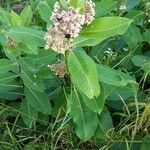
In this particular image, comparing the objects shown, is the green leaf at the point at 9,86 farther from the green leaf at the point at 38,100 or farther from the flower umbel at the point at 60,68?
the flower umbel at the point at 60,68

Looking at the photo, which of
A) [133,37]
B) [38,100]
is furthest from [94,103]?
[133,37]

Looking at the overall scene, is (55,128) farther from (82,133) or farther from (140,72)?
(140,72)

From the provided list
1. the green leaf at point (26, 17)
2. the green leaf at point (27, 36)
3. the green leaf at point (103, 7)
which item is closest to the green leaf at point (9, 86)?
the green leaf at point (26, 17)

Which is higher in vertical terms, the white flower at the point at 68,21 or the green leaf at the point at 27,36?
the white flower at the point at 68,21

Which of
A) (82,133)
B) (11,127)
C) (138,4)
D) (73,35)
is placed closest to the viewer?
(73,35)

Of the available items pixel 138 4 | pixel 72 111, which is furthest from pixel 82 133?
pixel 138 4

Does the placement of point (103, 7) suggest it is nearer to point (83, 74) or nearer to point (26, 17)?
point (26, 17)
